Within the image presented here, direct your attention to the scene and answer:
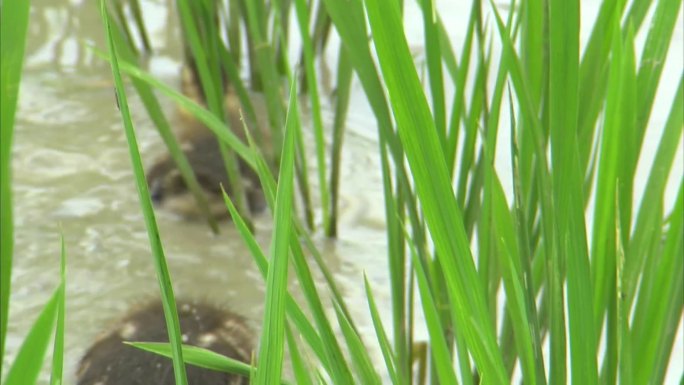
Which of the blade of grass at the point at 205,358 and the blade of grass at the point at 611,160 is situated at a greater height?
the blade of grass at the point at 611,160

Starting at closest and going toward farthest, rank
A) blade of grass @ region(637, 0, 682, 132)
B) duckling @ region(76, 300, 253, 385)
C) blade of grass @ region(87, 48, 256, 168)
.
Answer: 1. blade of grass @ region(637, 0, 682, 132)
2. blade of grass @ region(87, 48, 256, 168)
3. duckling @ region(76, 300, 253, 385)

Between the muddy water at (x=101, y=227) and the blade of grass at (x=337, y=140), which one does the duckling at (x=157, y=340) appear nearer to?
the muddy water at (x=101, y=227)

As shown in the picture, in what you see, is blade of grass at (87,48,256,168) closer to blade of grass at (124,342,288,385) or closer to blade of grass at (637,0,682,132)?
blade of grass at (124,342,288,385)

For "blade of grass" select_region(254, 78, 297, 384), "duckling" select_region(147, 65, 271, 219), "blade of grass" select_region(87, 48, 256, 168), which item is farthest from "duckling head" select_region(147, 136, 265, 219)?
"blade of grass" select_region(254, 78, 297, 384)

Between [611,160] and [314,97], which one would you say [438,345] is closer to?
[611,160]

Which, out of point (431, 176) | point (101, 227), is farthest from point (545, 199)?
point (101, 227)

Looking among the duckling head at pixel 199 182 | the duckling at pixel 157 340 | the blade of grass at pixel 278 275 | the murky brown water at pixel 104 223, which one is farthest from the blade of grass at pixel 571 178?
the duckling head at pixel 199 182

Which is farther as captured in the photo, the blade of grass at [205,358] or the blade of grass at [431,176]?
the blade of grass at [205,358]

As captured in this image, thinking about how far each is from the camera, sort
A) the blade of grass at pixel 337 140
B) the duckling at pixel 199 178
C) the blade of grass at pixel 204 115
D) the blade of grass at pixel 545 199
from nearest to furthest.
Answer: the blade of grass at pixel 545 199, the blade of grass at pixel 204 115, the blade of grass at pixel 337 140, the duckling at pixel 199 178
